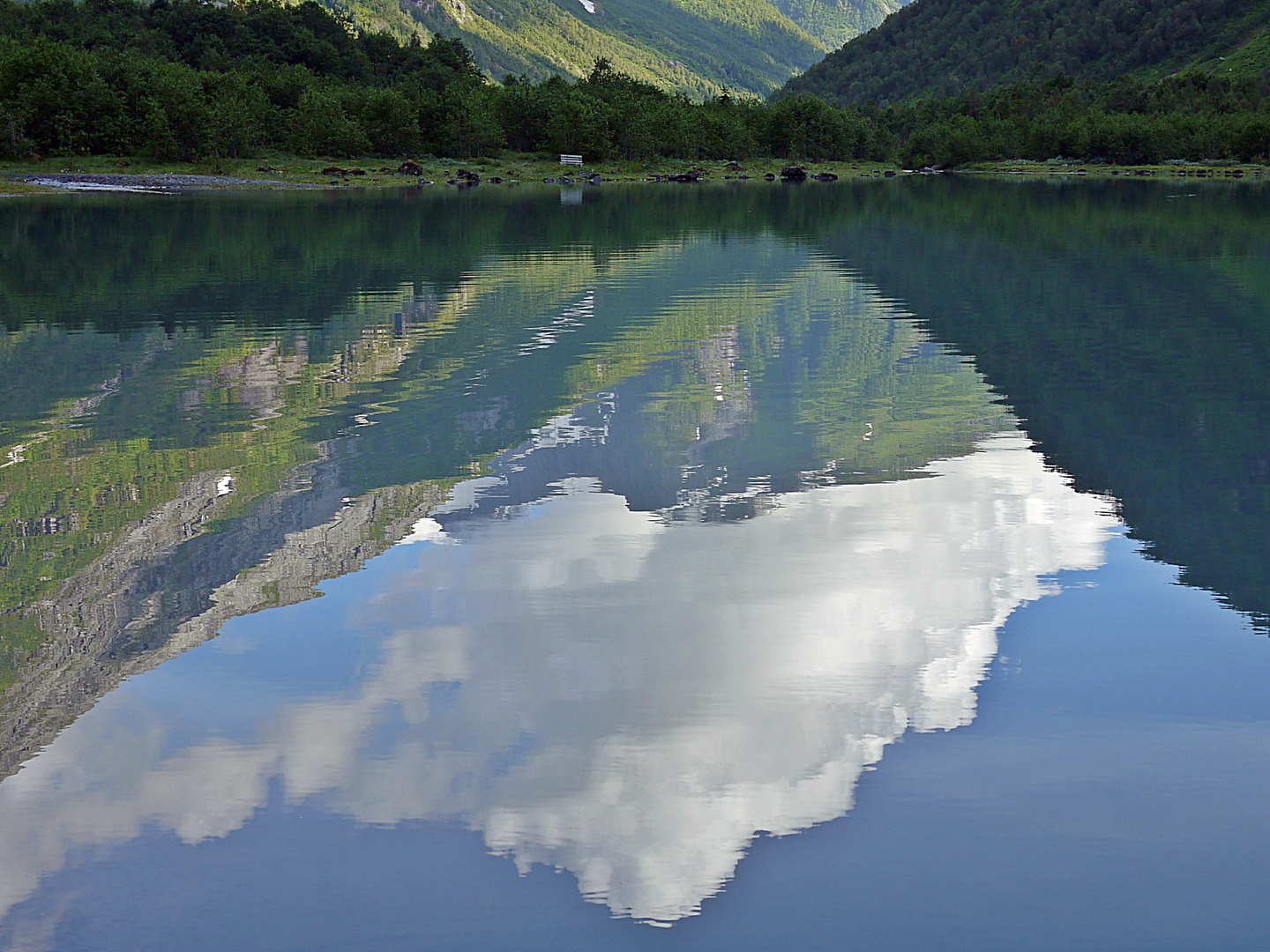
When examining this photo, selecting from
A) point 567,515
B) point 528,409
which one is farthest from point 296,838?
point 528,409

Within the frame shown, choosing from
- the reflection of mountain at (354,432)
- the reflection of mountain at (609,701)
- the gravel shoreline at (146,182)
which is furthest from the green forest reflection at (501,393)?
the gravel shoreline at (146,182)

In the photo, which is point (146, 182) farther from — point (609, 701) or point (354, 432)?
point (609, 701)

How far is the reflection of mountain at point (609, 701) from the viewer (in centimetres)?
701

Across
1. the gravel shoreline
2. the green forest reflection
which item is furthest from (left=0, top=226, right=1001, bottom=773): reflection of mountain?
the gravel shoreline

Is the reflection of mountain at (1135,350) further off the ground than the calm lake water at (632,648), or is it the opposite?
the reflection of mountain at (1135,350)

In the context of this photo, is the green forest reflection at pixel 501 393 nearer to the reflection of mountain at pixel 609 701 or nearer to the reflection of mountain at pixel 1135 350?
the reflection of mountain at pixel 1135 350

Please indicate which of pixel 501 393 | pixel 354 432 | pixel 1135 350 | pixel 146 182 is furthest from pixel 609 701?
pixel 146 182

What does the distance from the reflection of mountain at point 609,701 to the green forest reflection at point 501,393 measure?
2.80ft

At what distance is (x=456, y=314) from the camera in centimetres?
2881

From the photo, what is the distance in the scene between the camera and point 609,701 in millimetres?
8602

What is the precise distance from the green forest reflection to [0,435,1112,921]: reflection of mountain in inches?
33.6

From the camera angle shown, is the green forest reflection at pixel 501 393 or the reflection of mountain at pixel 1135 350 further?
the reflection of mountain at pixel 1135 350

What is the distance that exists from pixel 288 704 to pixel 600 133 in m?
185

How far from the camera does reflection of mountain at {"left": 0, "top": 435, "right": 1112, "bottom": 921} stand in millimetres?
7012
